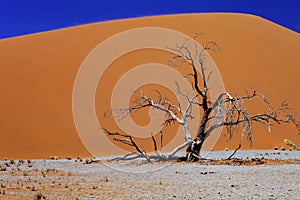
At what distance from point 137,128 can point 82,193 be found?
17.7m

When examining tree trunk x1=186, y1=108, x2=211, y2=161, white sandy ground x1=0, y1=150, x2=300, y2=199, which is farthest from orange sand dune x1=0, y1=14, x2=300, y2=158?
white sandy ground x1=0, y1=150, x2=300, y2=199

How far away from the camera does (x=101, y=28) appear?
140 ft

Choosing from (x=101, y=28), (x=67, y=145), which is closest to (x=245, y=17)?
(x=101, y=28)

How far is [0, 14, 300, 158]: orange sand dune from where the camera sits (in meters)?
23.8

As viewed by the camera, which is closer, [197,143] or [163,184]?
[163,184]

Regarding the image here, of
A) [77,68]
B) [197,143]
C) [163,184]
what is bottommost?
[163,184]

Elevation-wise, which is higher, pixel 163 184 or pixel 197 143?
pixel 197 143

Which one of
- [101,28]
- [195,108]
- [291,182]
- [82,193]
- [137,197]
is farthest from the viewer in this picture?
[101,28]

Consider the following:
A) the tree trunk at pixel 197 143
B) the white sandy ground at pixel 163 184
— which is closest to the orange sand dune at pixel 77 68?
the tree trunk at pixel 197 143

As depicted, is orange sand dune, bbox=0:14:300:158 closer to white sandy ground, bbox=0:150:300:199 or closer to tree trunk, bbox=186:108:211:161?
tree trunk, bbox=186:108:211:161

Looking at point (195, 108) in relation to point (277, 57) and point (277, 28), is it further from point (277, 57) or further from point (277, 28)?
point (277, 28)

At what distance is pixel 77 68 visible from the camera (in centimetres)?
3253

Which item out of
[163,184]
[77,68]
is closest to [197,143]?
[163,184]

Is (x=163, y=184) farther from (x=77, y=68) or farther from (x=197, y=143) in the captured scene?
(x=77, y=68)
